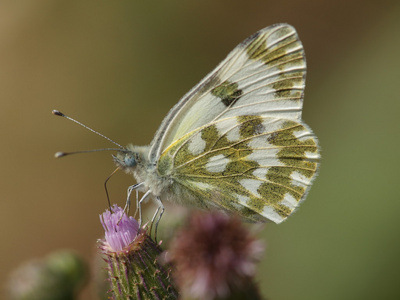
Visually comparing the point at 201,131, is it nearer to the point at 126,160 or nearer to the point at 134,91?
the point at 126,160

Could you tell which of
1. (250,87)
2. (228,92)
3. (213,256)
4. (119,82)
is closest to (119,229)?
(213,256)

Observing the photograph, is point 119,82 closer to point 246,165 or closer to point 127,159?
point 127,159

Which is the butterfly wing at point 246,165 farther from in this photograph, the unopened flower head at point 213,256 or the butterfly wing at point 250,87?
the unopened flower head at point 213,256

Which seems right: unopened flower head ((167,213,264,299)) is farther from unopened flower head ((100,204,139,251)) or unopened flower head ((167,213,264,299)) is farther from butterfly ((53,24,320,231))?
butterfly ((53,24,320,231))

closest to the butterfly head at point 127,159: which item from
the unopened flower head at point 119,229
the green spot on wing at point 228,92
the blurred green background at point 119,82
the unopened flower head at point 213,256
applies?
the unopened flower head at point 119,229

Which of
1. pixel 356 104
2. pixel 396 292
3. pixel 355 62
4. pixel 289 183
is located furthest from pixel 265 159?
pixel 355 62

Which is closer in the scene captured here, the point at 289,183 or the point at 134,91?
the point at 289,183
